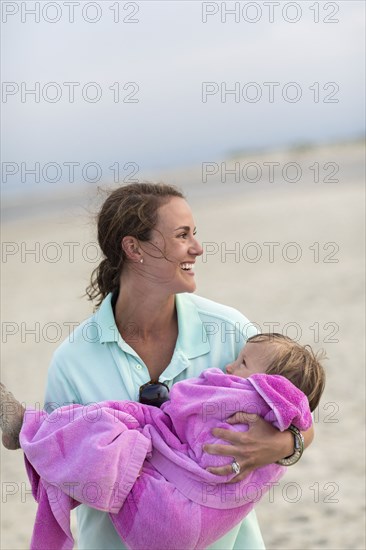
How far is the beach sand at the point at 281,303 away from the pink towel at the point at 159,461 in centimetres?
87

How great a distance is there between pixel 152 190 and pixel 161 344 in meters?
0.51

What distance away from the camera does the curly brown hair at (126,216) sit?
3.10 meters

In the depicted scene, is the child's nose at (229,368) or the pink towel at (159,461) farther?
the child's nose at (229,368)

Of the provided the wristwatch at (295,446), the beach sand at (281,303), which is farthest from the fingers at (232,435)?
the beach sand at (281,303)

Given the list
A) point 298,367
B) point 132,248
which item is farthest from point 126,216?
point 298,367

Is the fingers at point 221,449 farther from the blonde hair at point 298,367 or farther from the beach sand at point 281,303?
the beach sand at point 281,303

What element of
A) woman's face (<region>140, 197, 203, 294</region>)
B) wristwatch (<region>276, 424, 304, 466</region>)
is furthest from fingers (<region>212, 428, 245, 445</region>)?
woman's face (<region>140, 197, 203, 294</region>)

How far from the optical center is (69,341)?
3137 millimetres

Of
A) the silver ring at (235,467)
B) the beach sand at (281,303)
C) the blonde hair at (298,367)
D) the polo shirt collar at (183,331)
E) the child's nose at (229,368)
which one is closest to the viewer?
the silver ring at (235,467)

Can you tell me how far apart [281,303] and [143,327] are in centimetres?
920

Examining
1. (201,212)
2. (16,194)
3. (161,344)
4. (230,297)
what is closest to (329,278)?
(230,297)

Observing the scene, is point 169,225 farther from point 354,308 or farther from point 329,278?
point 329,278

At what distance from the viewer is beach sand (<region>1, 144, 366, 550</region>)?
5750mm

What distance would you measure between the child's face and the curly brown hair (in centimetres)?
48
